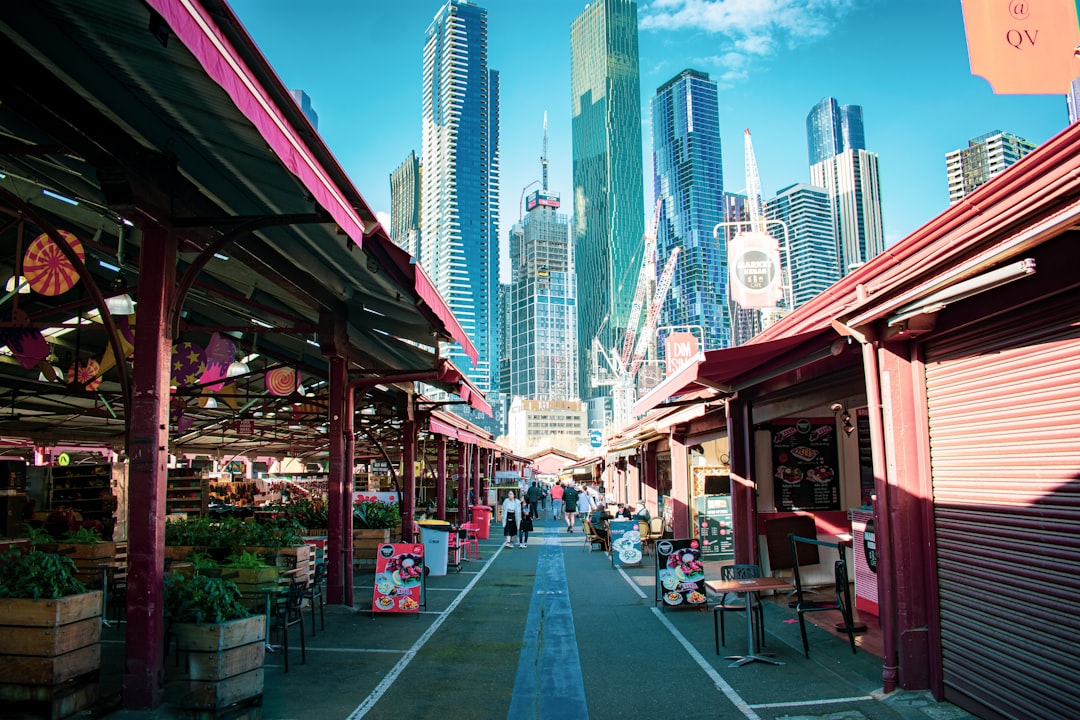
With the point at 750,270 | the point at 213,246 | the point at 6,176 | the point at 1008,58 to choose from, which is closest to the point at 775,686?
the point at 213,246

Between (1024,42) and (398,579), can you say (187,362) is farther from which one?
(1024,42)

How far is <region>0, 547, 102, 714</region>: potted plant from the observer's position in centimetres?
513

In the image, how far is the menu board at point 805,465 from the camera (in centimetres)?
1202

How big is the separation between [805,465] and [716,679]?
19.5 ft

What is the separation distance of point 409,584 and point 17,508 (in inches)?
295

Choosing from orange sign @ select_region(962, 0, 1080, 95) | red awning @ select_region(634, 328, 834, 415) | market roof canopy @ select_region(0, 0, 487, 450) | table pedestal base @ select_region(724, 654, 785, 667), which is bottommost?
table pedestal base @ select_region(724, 654, 785, 667)

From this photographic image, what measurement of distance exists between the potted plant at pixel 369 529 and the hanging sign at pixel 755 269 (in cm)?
1515

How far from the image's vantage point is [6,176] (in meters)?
7.32

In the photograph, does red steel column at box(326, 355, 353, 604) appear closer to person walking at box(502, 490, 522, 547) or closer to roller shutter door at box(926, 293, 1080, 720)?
roller shutter door at box(926, 293, 1080, 720)

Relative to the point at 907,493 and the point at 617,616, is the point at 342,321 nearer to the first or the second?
the point at 617,616

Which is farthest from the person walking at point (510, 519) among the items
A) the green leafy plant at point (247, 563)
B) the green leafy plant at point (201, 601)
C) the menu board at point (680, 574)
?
the green leafy plant at point (201, 601)

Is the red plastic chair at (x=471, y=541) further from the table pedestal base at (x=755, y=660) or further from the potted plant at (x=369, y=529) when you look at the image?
the table pedestal base at (x=755, y=660)

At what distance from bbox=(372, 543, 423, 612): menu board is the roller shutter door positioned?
6935 millimetres

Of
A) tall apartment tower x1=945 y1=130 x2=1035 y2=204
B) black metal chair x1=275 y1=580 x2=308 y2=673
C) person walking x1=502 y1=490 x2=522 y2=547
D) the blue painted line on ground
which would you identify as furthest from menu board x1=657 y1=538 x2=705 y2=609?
tall apartment tower x1=945 y1=130 x2=1035 y2=204
